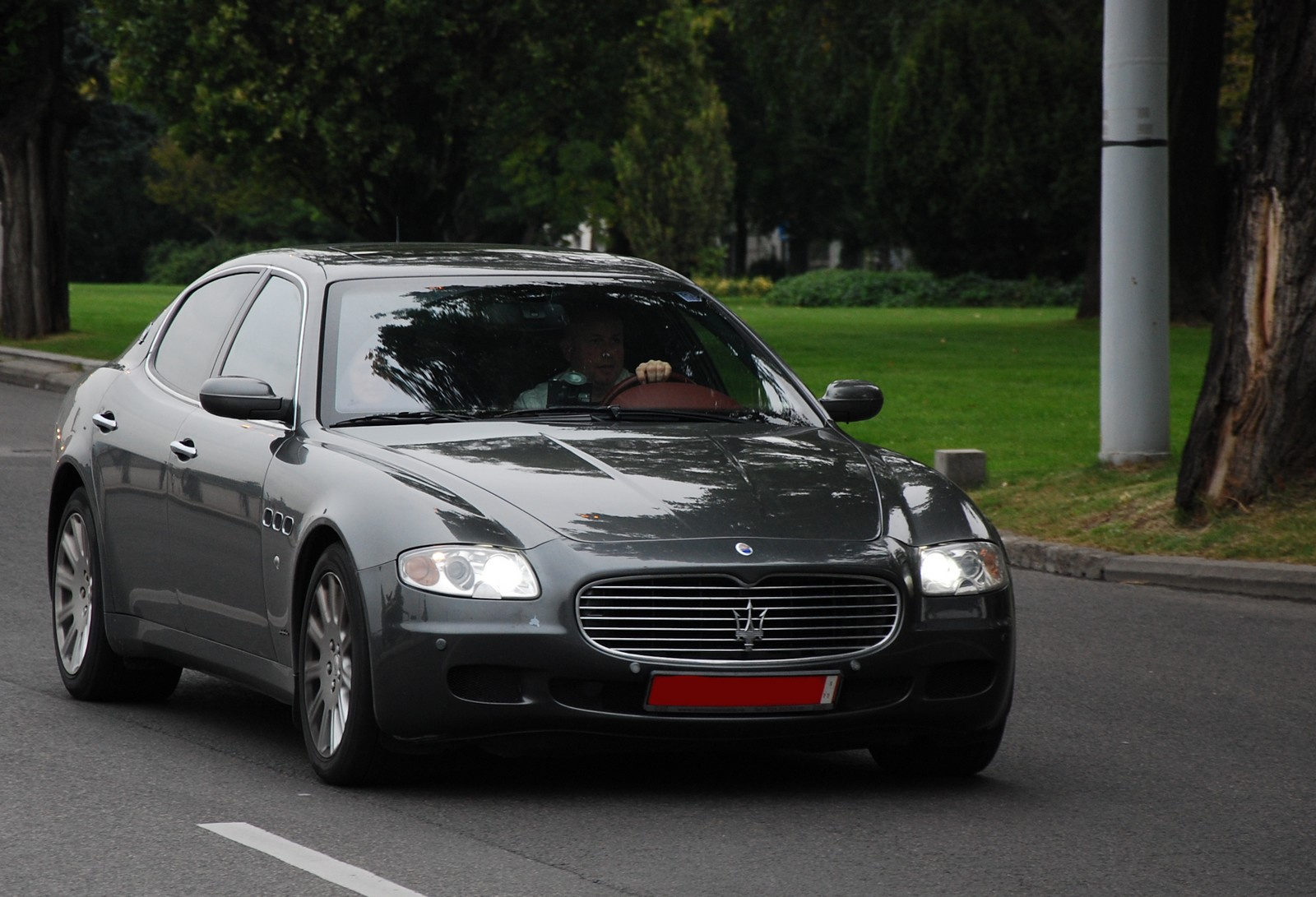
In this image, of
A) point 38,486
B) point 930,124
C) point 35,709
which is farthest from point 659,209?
point 35,709

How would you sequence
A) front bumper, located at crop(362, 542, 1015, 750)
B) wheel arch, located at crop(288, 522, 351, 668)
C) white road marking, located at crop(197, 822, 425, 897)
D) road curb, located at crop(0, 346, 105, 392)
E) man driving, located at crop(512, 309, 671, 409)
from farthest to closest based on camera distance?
road curb, located at crop(0, 346, 105, 392), man driving, located at crop(512, 309, 671, 409), wheel arch, located at crop(288, 522, 351, 668), front bumper, located at crop(362, 542, 1015, 750), white road marking, located at crop(197, 822, 425, 897)

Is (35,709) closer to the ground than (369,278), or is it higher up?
closer to the ground

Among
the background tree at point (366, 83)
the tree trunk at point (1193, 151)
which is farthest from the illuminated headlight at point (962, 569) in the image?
the tree trunk at point (1193, 151)

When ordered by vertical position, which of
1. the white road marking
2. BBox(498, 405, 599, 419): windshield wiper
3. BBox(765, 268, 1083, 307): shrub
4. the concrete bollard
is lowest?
BBox(765, 268, 1083, 307): shrub

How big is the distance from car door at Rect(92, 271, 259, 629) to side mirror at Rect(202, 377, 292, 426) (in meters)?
0.60

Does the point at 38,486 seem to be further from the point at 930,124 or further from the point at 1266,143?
the point at 930,124

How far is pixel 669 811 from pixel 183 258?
273 ft

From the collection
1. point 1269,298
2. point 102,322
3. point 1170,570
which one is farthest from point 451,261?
point 102,322

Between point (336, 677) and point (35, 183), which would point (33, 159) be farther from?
point (336, 677)

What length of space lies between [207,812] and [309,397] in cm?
144

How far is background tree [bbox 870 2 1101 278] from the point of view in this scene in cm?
5038

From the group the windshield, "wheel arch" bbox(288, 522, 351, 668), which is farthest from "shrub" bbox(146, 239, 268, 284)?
"wheel arch" bbox(288, 522, 351, 668)

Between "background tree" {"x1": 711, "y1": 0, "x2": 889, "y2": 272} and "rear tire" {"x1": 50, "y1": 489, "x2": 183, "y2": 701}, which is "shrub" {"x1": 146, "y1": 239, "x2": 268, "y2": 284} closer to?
"background tree" {"x1": 711, "y1": 0, "x2": 889, "y2": 272}

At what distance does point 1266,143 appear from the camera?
1209 centimetres
